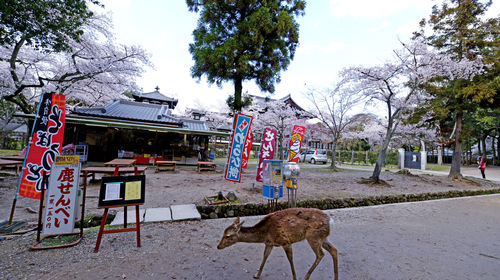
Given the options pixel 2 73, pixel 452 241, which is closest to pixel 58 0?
pixel 2 73

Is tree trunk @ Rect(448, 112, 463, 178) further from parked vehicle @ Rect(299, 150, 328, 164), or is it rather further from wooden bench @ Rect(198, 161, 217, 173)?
wooden bench @ Rect(198, 161, 217, 173)

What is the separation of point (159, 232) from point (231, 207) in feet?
5.80

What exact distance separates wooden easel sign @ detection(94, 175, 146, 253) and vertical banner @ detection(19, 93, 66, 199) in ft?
4.80

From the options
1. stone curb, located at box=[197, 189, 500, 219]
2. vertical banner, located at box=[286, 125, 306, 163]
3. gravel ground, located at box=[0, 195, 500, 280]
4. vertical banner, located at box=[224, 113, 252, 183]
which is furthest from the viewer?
vertical banner, located at box=[286, 125, 306, 163]

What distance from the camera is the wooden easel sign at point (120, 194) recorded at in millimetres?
2912

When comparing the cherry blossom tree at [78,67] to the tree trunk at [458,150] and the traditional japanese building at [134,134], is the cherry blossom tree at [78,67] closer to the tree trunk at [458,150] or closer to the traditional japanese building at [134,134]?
the traditional japanese building at [134,134]

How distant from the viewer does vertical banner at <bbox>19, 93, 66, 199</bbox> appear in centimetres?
333

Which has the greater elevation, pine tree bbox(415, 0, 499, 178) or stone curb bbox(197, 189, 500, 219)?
pine tree bbox(415, 0, 499, 178)

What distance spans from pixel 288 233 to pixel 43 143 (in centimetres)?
434

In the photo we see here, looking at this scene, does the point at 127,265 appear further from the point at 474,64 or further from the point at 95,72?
the point at 474,64

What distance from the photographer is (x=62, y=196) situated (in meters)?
3.09

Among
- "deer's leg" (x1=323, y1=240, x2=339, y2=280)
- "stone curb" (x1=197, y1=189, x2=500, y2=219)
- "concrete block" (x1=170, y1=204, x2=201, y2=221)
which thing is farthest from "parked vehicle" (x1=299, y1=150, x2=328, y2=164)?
"deer's leg" (x1=323, y1=240, x2=339, y2=280)

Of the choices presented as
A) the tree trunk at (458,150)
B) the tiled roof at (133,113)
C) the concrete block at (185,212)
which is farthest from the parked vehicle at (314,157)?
the concrete block at (185,212)

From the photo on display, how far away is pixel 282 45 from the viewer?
10.1 meters
